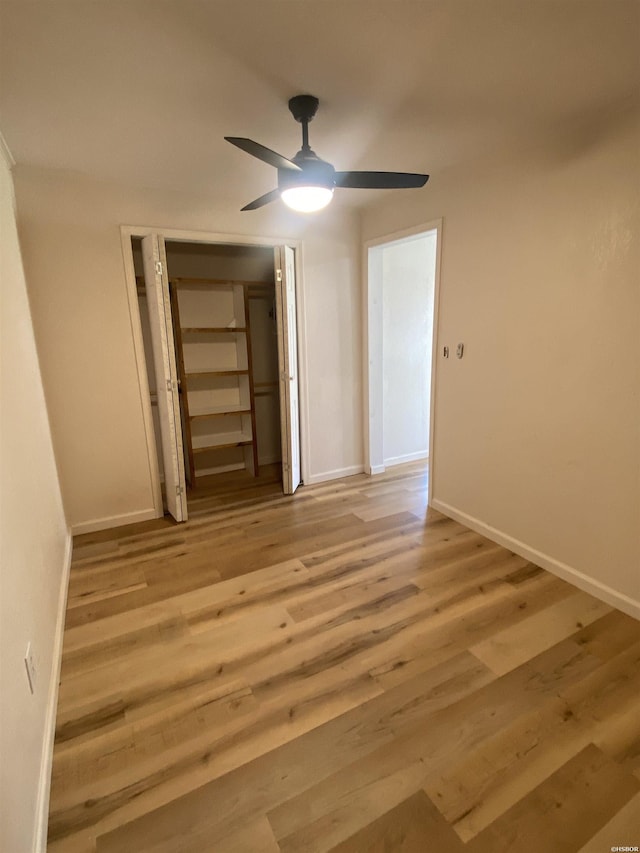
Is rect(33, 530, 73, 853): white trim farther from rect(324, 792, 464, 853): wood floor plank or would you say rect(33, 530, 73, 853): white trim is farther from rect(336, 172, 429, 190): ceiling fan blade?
rect(336, 172, 429, 190): ceiling fan blade

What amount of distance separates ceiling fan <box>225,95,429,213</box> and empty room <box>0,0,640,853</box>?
0.06 feet

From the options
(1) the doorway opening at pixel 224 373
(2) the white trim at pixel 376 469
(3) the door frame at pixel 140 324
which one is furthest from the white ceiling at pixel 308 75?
(2) the white trim at pixel 376 469

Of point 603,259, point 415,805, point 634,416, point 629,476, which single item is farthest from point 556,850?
point 603,259

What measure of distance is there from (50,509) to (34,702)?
47.7 inches

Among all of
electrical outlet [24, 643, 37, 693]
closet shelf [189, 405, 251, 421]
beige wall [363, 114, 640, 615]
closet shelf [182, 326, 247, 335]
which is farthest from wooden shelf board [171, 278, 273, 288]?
electrical outlet [24, 643, 37, 693]

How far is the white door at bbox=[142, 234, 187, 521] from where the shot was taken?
2.94m

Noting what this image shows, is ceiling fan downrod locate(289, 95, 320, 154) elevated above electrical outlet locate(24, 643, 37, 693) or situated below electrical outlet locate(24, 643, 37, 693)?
above

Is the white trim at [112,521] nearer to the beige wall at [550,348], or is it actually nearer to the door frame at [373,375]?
the door frame at [373,375]

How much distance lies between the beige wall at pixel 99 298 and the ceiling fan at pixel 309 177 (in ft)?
4.56

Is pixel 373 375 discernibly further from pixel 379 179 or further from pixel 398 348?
pixel 379 179

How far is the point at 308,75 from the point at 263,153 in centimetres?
34

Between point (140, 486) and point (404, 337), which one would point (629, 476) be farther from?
point (140, 486)

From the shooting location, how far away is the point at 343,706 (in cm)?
169

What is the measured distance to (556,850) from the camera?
1227mm
